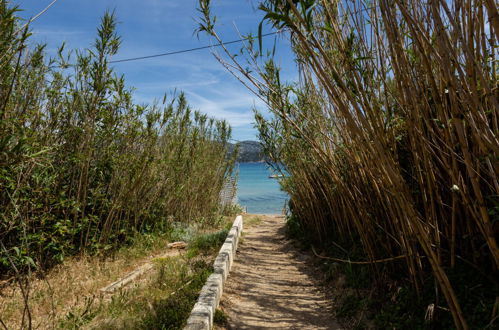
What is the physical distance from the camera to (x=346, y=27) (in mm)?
2553

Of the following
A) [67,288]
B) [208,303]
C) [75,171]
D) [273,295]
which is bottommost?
[273,295]

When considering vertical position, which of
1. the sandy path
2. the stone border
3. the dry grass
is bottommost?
the sandy path

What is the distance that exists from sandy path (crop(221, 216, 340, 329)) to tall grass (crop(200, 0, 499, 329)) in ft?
2.64

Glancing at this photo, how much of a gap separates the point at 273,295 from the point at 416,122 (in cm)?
261

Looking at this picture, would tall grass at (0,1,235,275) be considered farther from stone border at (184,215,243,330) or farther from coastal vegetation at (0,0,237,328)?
stone border at (184,215,243,330)

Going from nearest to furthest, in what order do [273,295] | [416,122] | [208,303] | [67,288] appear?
[416,122] → [208,303] → [67,288] → [273,295]

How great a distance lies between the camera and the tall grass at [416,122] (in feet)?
4.55

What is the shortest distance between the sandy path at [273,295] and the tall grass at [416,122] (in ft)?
2.64

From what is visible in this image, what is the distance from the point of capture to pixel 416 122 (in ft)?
5.78

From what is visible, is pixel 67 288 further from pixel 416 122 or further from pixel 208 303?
pixel 416 122

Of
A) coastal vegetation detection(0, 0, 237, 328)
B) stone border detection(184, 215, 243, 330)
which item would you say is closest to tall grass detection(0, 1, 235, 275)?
coastal vegetation detection(0, 0, 237, 328)

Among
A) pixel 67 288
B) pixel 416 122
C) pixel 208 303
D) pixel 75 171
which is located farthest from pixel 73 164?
pixel 416 122

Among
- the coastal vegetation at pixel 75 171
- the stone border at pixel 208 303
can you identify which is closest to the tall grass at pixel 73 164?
the coastal vegetation at pixel 75 171

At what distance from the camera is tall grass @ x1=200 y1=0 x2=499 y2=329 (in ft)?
4.55
